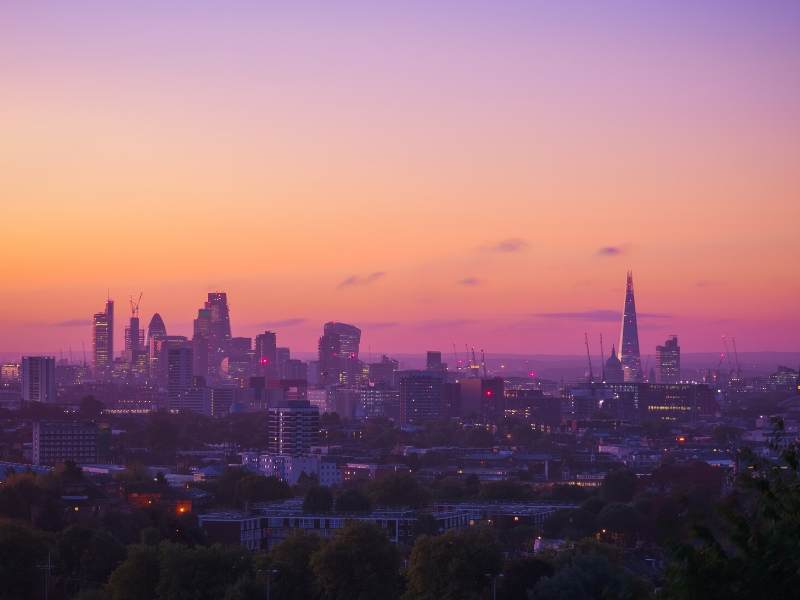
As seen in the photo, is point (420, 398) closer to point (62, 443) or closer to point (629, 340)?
point (62, 443)

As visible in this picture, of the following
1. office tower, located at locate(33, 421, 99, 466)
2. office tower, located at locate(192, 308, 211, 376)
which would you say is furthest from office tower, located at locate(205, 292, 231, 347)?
office tower, located at locate(33, 421, 99, 466)

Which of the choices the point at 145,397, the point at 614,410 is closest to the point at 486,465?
the point at 614,410

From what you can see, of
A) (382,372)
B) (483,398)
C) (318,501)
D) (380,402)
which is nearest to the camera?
(318,501)

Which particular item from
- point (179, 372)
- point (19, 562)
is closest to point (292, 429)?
point (19, 562)

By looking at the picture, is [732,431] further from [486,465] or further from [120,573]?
[120,573]

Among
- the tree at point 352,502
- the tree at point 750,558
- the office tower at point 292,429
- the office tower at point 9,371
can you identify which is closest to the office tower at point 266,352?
the office tower at point 9,371

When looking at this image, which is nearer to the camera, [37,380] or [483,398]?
[483,398]
